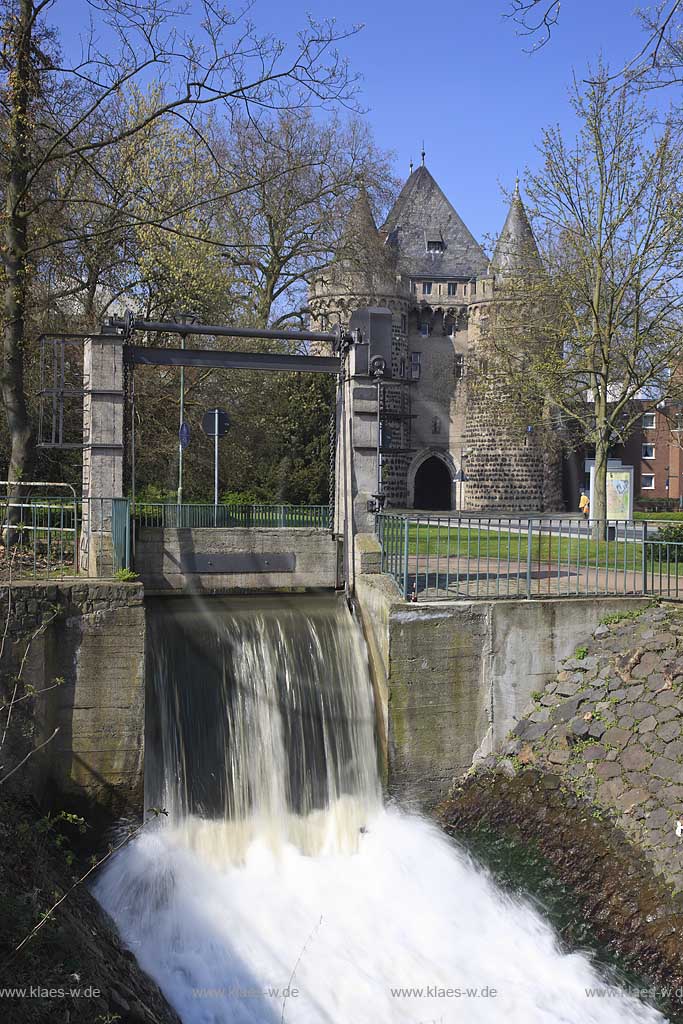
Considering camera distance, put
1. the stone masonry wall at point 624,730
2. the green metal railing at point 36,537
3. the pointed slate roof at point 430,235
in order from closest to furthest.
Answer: the stone masonry wall at point 624,730 → the green metal railing at point 36,537 → the pointed slate roof at point 430,235

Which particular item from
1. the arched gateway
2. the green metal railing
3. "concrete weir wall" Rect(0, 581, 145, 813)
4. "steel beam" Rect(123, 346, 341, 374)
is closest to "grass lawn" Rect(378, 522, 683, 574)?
"steel beam" Rect(123, 346, 341, 374)

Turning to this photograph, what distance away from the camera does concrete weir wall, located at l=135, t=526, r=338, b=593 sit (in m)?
14.0

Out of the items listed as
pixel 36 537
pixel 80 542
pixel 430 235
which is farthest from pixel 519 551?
pixel 430 235

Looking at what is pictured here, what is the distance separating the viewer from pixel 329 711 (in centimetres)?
1215

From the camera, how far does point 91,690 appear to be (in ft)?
35.6

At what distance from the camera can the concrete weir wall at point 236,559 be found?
45.9 ft

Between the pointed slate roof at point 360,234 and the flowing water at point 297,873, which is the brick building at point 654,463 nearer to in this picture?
the pointed slate roof at point 360,234

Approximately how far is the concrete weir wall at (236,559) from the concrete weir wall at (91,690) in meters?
3.00

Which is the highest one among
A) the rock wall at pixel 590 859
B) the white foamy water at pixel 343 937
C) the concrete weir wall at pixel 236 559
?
the concrete weir wall at pixel 236 559

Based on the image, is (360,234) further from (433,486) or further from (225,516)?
(433,486)

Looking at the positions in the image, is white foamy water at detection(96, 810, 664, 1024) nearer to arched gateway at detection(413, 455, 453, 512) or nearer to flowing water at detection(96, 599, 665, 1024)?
flowing water at detection(96, 599, 665, 1024)

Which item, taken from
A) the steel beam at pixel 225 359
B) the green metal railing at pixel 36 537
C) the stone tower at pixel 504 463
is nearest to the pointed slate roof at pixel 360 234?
the stone tower at pixel 504 463

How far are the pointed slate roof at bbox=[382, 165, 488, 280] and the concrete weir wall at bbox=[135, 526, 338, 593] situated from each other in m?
42.7

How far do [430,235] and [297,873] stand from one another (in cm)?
4993
